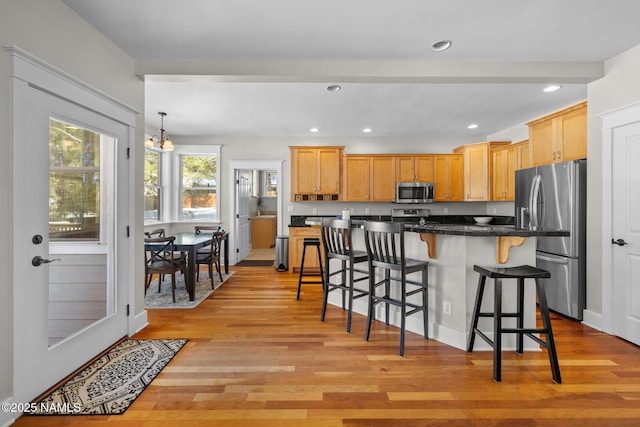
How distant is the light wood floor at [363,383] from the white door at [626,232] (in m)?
0.22

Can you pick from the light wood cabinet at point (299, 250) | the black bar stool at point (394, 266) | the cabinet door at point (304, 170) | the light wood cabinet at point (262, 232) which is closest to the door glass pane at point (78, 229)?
the black bar stool at point (394, 266)

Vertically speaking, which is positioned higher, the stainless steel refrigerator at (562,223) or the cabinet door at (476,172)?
the cabinet door at (476,172)

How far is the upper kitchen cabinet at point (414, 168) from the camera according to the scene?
5.69 meters

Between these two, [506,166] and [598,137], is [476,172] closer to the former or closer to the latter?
[506,166]

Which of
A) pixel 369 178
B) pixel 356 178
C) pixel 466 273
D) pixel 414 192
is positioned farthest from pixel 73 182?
pixel 414 192

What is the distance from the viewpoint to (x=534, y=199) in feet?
11.5

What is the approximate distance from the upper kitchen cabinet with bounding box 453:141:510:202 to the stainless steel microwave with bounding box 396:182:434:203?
665 mm

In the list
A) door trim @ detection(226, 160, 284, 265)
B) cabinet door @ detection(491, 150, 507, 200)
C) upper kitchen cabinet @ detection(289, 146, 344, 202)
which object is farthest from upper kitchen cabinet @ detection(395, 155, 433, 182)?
door trim @ detection(226, 160, 284, 265)

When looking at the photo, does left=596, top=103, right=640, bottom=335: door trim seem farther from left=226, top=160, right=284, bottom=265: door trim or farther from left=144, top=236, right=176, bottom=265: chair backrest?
left=226, top=160, right=284, bottom=265: door trim

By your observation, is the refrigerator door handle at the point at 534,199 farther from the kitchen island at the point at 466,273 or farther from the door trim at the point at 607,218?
the kitchen island at the point at 466,273

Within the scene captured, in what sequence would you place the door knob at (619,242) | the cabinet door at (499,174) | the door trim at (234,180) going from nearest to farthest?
the door knob at (619,242), the cabinet door at (499,174), the door trim at (234,180)

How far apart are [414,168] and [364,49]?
3.49 m

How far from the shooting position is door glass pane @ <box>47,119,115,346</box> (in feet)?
6.31

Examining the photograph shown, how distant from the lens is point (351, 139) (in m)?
5.93
